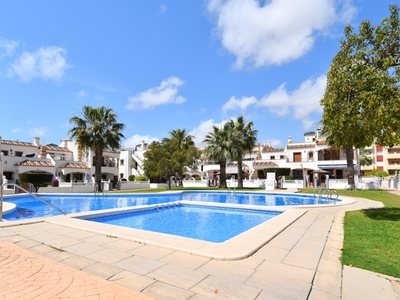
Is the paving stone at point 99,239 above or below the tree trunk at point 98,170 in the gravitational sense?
below

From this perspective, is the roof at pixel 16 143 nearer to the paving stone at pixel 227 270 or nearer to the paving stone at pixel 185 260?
the paving stone at pixel 185 260

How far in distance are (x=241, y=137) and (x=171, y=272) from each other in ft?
107

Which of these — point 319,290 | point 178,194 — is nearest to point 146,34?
point 178,194

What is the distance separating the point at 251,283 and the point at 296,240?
391 centimetres

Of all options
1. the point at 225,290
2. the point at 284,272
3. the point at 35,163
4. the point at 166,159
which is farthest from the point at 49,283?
the point at 35,163

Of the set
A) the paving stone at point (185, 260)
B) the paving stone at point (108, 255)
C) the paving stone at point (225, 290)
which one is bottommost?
the paving stone at point (225, 290)

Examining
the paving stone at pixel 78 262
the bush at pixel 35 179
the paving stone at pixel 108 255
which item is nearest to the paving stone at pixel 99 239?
the paving stone at pixel 108 255

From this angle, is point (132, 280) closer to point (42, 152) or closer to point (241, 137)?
point (241, 137)

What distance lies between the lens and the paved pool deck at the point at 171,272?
4.65 metres

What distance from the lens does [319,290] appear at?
4.83m

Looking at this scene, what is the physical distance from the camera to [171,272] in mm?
5512

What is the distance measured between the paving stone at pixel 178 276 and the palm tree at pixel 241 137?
103ft

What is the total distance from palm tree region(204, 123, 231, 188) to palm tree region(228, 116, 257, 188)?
665mm

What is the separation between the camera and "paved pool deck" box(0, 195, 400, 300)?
465cm
